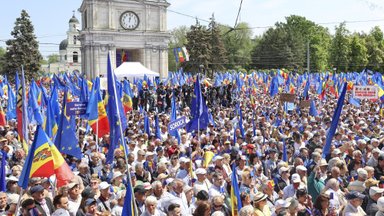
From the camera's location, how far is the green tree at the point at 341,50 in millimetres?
79688

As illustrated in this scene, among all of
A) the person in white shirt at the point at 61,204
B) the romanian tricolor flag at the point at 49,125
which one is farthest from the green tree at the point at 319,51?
the person in white shirt at the point at 61,204

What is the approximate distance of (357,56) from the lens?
7975 cm

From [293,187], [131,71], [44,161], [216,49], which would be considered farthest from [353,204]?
[216,49]

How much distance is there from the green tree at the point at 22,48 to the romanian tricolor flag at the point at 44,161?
45.2 meters

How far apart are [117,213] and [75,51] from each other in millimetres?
124759

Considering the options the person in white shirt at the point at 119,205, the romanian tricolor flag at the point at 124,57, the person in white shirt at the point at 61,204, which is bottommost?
the person in white shirt at the point at 119,205

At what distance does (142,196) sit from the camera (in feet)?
22.7

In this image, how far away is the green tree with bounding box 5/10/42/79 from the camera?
49531 mm

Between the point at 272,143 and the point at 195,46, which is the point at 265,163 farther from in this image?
the point at 195,46

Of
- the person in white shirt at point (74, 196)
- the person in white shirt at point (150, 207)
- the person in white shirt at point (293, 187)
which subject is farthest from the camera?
the person in white shirt at point (293, 187)

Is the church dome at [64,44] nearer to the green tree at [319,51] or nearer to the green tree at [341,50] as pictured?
the green tree at [319,51]

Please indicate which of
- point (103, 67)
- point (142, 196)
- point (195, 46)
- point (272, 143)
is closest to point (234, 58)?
A: point (195, 46)

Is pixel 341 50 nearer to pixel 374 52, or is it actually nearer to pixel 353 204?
pixel 374 52

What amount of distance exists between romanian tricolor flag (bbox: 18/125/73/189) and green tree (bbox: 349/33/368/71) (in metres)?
79.1
